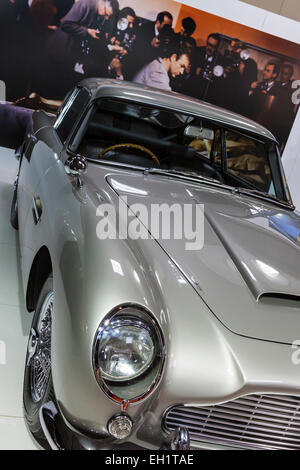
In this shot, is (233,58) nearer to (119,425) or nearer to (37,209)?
(37,209)

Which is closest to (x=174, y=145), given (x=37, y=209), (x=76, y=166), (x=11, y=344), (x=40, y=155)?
(x=40, y=155)

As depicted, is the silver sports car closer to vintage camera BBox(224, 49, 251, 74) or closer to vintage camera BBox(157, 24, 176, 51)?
vintage camera BBox(157, 24, 176, 51)

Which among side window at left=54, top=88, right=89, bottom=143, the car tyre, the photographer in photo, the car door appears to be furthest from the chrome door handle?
the photographer in photo

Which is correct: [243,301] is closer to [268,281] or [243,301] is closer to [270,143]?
[268,281]

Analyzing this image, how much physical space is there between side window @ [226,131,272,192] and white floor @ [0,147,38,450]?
1735mm

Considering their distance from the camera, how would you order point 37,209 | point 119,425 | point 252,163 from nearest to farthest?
point 119,425
point 37,209
point 252,163

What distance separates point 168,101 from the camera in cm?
257

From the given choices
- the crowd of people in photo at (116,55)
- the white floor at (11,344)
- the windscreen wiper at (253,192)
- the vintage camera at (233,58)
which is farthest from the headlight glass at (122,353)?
the vintage camera at (233,58)

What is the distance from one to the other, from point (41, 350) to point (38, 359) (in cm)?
4

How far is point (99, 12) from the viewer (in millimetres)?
5676

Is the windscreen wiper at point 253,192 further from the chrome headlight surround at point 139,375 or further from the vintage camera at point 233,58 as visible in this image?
the vintage camera at point 233,58

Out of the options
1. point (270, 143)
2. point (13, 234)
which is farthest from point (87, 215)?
point (13, 234)

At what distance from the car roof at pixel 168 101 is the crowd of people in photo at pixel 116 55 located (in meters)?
3.48

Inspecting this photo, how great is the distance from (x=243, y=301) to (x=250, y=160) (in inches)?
71.2
